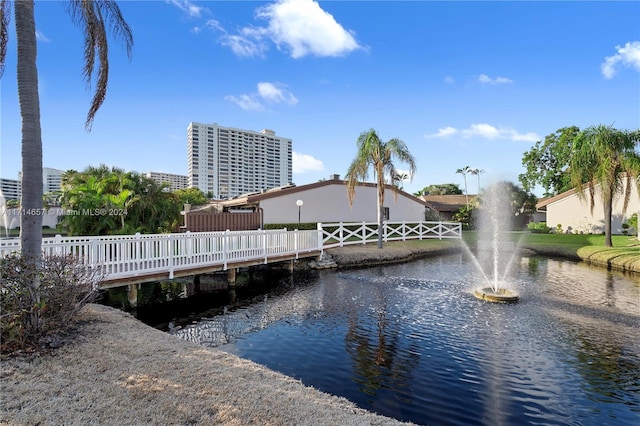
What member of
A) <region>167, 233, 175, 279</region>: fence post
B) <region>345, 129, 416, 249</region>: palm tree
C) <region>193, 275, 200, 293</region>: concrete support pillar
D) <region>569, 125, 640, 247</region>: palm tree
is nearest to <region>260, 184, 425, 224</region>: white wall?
<region>345, 129, 416, 249</region>: palm tree

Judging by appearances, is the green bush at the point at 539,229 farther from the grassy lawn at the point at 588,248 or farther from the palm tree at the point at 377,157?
the palm tree at the point at 377,157

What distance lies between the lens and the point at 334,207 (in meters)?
24.5

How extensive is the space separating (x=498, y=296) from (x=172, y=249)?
9.69m

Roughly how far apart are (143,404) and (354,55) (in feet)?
62.9

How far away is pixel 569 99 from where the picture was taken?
17094mm

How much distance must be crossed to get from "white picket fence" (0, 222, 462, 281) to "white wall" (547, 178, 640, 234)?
23.4 m

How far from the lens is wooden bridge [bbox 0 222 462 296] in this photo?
8.55 meters

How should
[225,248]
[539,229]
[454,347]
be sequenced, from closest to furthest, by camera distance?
[454,347], [225,248], [539,229]

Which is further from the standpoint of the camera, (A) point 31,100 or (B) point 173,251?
(B) point 173,251

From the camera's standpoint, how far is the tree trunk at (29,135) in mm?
5320

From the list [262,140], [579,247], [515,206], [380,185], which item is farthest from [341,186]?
[262,140]

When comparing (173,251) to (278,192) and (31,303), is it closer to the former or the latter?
(31,303)

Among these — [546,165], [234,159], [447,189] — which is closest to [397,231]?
[546,165]

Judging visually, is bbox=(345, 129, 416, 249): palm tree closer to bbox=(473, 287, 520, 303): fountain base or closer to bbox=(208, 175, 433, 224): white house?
bbox=(208, 175, 433, 224): white house
